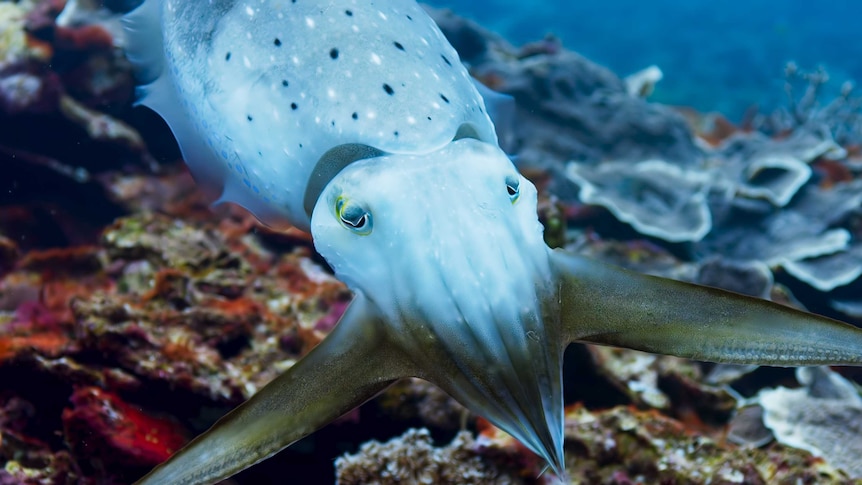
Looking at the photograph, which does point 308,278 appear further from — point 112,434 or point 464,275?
point 464,275

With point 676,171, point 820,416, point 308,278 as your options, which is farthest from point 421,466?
point 676,171

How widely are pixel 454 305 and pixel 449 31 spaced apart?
7.89m

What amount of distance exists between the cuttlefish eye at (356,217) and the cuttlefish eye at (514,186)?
336mm

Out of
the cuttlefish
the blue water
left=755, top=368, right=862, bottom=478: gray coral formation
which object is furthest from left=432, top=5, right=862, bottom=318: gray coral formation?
the blue water

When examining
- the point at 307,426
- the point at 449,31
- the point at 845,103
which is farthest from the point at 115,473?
the point at 845,103

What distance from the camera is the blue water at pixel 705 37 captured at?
989 inches

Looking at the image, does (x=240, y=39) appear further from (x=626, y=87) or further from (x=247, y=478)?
(x=626, y=87)

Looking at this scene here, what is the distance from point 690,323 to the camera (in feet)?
4.01

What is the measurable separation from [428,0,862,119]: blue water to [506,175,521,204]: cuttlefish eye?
69.5 ft

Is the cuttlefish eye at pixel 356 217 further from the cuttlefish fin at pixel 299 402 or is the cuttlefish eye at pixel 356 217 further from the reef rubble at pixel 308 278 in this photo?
the reef rubble at pixel 308 278

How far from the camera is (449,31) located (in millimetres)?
8375

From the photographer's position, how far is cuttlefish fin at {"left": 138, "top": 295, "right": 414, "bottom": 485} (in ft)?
3.85

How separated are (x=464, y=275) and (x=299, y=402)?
44cm

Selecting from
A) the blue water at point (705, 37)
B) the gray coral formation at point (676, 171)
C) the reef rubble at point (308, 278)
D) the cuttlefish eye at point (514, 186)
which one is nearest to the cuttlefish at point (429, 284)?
the cuttlefish eye at point (514, 186)
